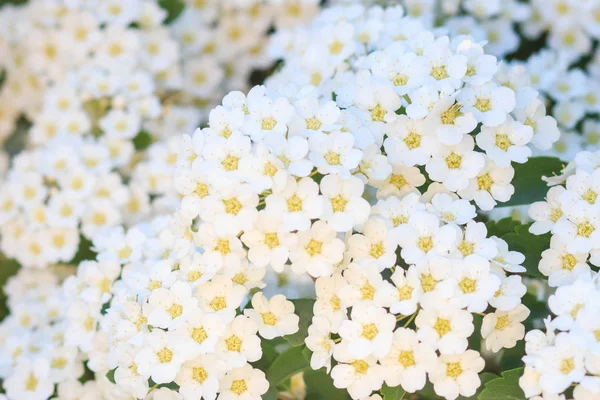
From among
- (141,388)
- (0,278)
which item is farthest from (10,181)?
(141,388)

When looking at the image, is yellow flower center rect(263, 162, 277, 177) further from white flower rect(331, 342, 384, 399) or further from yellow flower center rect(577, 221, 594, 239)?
yellow flower center rect(577, 221, 594, 239)

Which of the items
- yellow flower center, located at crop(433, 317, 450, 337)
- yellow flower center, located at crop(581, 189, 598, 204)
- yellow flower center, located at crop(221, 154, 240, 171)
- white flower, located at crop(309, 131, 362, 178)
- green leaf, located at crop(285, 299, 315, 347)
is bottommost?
green leaf, located at crop(285, 299, 315, 347)

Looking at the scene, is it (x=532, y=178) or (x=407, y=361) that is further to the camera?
(x=532, y=178)

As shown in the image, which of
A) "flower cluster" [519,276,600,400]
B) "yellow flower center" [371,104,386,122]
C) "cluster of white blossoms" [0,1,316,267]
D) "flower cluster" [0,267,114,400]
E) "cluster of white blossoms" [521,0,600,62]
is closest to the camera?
"flower cluster" [519,276,600,400]

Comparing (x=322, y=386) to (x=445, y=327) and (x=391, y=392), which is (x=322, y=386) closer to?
(x=391, y=392)

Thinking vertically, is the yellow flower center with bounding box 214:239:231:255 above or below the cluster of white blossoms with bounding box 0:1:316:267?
above

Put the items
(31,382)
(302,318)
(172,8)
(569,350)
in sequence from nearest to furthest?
(569,350)
(302,318)
(31,382)
(172,8)

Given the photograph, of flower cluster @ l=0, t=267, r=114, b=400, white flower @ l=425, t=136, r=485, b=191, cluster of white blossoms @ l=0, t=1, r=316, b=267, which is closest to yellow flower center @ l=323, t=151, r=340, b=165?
white flower @ l=425, t=136, r=485, b=191

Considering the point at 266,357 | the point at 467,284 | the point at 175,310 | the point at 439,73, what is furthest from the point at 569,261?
the point at 175,310
